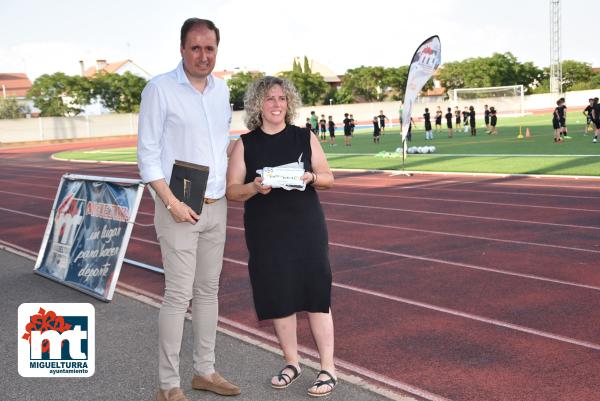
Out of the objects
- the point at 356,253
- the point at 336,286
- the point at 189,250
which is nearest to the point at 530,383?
the point at 189,250

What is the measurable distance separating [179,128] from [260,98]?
0.54 m

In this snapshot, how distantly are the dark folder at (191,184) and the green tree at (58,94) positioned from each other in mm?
68562

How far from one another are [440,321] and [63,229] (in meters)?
4.33

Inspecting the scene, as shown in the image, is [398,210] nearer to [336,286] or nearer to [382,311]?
[336,286]

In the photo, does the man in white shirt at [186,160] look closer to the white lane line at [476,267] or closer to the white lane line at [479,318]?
the white lane line at [479,318]

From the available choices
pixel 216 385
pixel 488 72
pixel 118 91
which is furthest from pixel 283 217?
pixel 488 72

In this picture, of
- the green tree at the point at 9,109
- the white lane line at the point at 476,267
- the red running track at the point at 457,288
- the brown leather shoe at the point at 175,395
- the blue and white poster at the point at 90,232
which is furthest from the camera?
the green tree at the point at 9,109

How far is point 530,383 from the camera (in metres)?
4.20

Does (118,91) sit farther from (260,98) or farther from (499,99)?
(260,98)

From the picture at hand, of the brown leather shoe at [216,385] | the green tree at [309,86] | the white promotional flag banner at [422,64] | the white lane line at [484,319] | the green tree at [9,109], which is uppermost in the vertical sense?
the green tree at [309,86]

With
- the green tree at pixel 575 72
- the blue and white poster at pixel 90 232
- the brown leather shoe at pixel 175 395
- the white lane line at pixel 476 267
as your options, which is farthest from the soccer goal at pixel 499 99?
the brown leather shoe at pixel 175 395

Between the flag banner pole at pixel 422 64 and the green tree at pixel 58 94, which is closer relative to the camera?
the flag banner pole at pixel 422 64

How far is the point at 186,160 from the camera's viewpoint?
389cm

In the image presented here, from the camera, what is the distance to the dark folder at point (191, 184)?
383 centimetres
